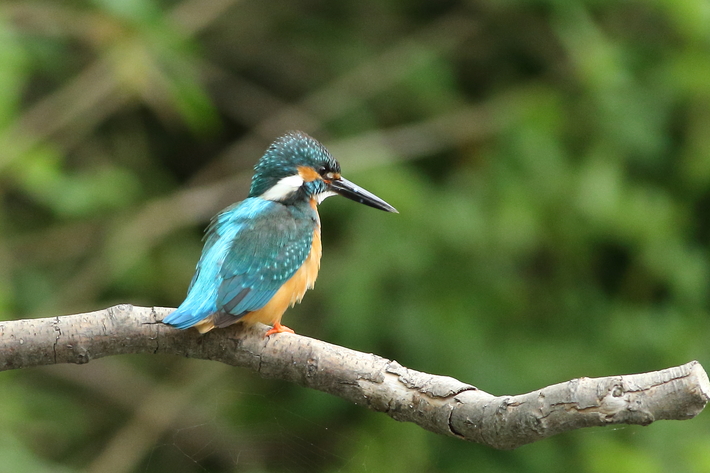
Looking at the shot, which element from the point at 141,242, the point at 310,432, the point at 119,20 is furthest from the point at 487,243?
the point at 119,20

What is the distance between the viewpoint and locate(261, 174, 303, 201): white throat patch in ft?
8.35

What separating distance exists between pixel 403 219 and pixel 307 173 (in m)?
0.98

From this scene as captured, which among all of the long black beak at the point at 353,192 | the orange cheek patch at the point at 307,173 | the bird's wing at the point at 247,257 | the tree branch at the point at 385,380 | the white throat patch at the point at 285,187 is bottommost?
the tree branch at the point at 385,380

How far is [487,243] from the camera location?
3.57 metres

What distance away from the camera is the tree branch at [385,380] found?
4.49ft

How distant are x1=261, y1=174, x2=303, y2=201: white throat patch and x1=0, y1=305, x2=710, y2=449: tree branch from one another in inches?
23.4

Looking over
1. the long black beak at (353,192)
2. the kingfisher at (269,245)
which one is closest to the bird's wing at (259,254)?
the kingfisher at (269,245)

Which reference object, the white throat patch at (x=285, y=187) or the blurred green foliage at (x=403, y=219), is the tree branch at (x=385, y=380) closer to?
the white throat patch at (x=285, y=187)

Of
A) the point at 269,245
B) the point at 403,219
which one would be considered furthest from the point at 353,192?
the point at 403,219

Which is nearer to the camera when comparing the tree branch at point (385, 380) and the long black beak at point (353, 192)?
the tree branch at point (385, 380)

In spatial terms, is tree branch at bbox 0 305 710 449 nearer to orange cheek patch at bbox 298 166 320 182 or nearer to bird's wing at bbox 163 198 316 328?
bird's wing at bbox 163 198 316 328

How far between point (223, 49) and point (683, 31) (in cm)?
236

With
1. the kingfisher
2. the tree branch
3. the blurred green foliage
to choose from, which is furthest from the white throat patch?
the blurred green foliage

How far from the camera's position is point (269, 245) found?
7.57 feet
